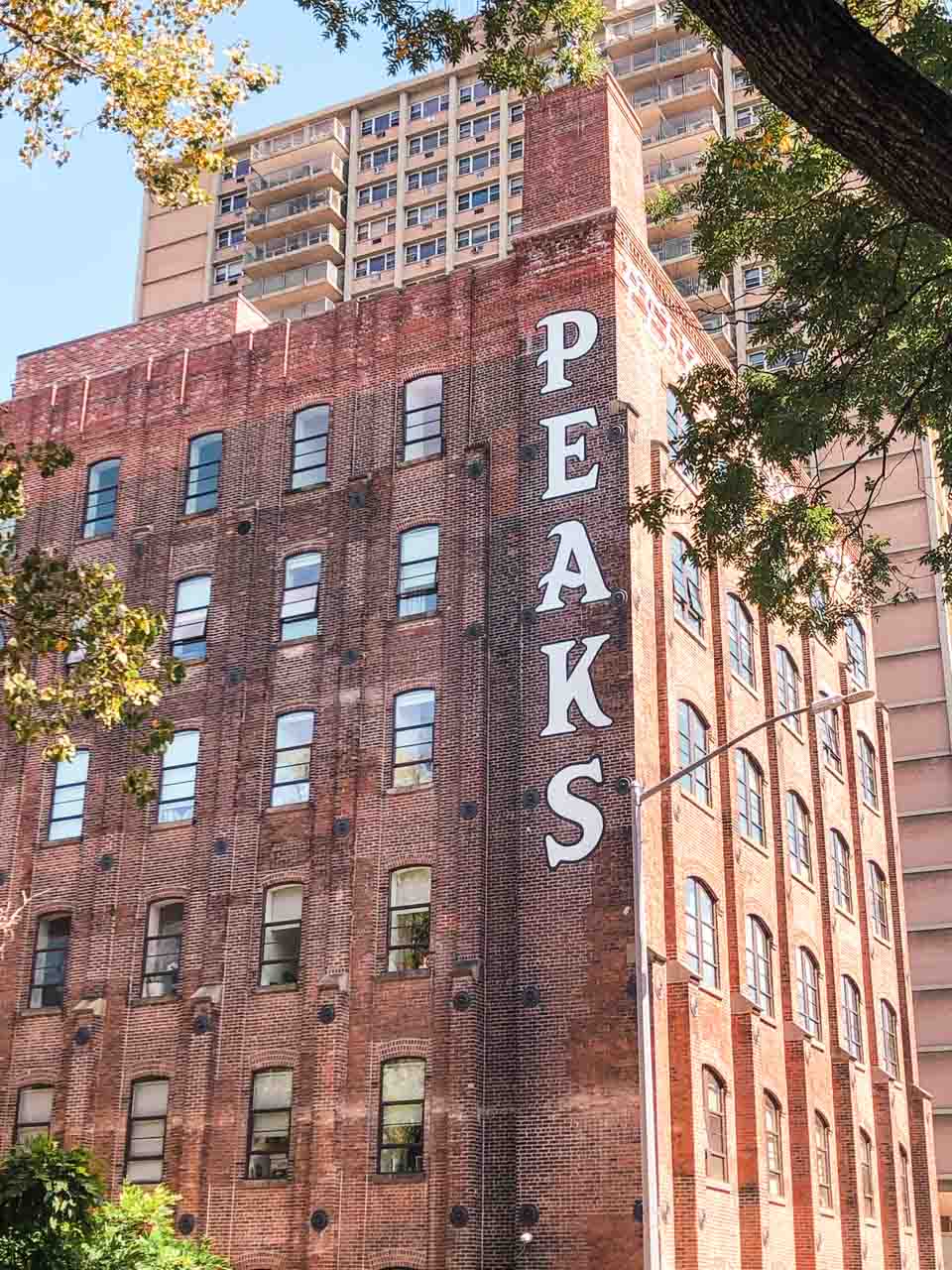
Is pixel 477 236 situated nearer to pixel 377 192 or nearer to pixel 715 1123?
pixel 377 192

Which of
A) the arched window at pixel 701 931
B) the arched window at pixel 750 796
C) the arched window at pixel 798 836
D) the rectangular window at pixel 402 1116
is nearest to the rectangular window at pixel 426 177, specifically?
the arched window at pixel 798 836

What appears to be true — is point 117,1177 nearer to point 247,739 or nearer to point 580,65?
point 247,739

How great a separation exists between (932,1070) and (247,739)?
3113cm

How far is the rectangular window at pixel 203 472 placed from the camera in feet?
123

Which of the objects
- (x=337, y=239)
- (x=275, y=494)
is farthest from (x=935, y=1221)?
(x=337, y=239)

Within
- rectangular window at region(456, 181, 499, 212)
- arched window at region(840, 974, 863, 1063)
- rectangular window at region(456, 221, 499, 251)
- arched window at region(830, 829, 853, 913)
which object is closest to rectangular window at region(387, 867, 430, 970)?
arched window at region(840, 974, 863, 1063)

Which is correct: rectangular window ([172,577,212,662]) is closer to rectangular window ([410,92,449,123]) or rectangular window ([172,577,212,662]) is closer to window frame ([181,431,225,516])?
window frame ([181,431,225,516])

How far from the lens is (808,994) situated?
38000mm

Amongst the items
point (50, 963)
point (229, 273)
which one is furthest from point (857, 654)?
point (229, 273)

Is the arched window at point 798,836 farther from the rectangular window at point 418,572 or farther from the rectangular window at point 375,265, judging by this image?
the rectangular window at point 375,265

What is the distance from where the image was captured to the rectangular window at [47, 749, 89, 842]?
1409 inches

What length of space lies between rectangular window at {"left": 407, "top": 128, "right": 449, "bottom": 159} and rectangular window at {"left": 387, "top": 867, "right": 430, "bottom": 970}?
5828 cm

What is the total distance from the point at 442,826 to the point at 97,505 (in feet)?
42.9

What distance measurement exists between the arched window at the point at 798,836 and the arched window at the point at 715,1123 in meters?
8.09
